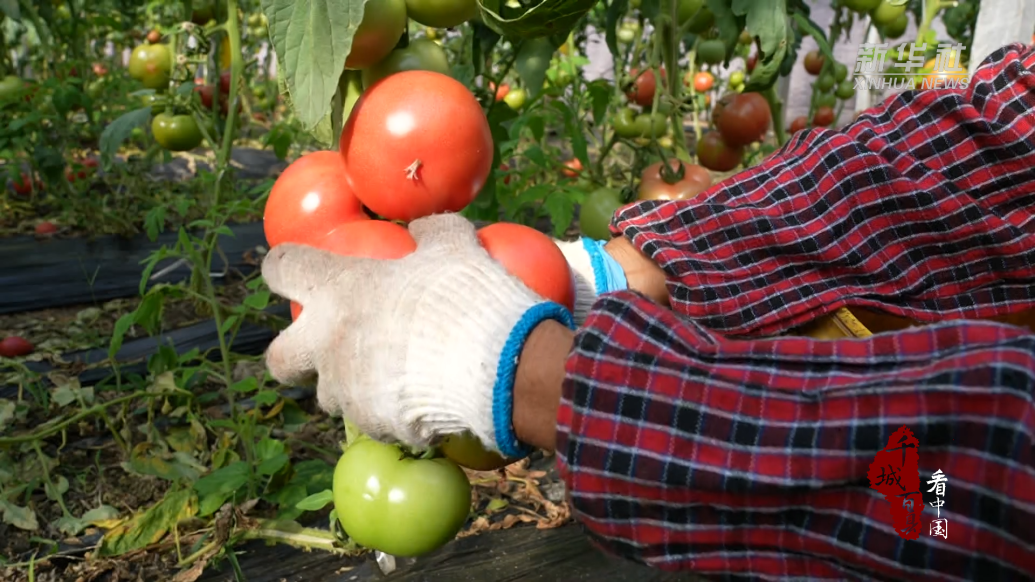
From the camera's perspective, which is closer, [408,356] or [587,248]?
[408,356]

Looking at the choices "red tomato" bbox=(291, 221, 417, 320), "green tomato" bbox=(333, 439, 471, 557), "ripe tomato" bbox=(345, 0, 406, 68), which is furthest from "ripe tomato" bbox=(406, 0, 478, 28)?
"green tomato" bbox=(333, 439, 471, 557)

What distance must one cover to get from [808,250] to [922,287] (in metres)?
0.18

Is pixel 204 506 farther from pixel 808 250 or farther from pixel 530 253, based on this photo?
pixel 808 250

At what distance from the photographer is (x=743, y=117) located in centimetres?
234

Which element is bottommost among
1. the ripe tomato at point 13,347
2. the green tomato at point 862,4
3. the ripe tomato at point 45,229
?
the ripe tomato at point 13,347

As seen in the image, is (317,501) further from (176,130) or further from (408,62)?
(176,130)

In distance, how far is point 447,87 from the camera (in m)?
0.79

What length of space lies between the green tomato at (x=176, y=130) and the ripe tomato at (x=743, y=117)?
1.54m

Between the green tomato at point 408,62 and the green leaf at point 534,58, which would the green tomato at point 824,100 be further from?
the green tomato at point 408,62

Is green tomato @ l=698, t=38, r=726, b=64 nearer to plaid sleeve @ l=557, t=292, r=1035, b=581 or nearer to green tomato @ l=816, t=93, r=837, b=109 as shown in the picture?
green tomato @ l=816, t=93, r=837, b=109

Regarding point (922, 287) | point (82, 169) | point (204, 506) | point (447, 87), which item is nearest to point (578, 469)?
point (447, 87)

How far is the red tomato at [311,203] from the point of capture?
2.71ft

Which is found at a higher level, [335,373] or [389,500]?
[335,373]
